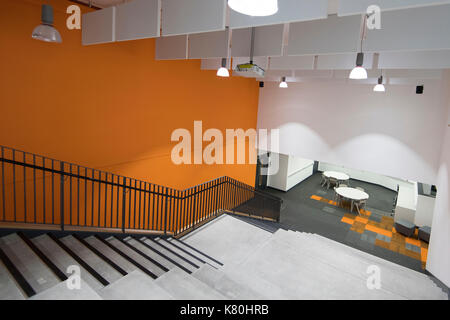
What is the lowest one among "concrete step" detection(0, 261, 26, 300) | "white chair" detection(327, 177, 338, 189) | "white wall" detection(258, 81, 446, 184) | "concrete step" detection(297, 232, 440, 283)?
"concrete step" detection(297, 232, 440, 283)

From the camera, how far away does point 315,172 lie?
627 inches

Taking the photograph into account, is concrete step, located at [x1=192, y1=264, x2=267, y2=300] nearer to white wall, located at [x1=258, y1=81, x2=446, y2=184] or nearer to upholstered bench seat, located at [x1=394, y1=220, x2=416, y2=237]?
white wall, located at [x1=258, y1=81, x2=446, y2=184]

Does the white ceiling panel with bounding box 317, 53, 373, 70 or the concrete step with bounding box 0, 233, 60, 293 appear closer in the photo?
the concrete step with bounding box 0, 233, 60, 293

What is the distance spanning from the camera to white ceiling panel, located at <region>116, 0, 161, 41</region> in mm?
3393

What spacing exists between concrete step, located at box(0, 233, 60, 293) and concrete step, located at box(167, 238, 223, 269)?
2396 mm

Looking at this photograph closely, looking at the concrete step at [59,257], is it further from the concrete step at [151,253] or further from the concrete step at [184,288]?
the concrete step at [151,253]

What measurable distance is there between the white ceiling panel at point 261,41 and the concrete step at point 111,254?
140 inches

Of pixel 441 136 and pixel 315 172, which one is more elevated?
pixel 441 136

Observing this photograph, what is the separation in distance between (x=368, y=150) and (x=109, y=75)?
6.93m

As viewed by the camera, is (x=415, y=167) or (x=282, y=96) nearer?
(x=415, y=167)

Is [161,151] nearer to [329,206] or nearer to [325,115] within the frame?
[325,115]

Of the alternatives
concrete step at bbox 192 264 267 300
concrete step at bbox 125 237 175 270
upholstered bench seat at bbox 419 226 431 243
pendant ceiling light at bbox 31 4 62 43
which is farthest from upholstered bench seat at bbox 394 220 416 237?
pendant ceiling light at bbox 31 4 62 43

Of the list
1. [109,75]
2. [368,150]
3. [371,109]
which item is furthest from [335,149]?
[109,75]

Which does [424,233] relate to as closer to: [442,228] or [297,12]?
[442,228]
